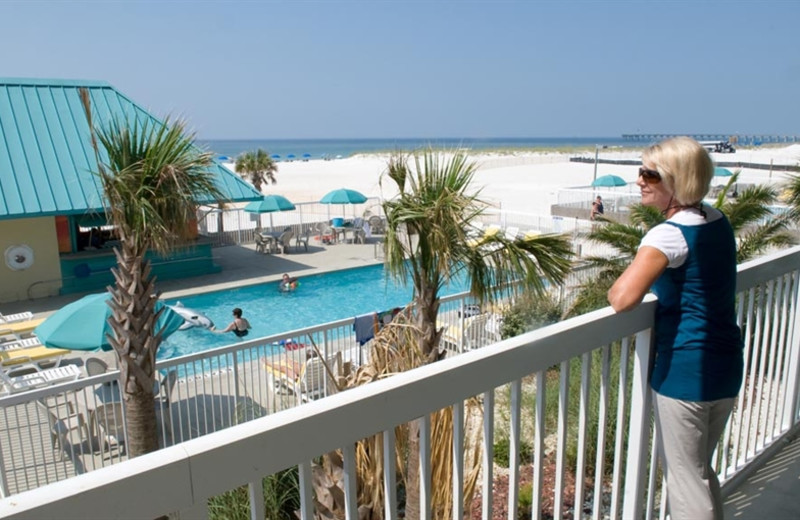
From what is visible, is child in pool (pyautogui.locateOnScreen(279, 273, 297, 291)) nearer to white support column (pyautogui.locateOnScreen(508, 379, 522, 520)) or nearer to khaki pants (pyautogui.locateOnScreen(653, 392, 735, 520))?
khaki pants (pyautogui.locateOnScreen(653, 392, 735, 520))

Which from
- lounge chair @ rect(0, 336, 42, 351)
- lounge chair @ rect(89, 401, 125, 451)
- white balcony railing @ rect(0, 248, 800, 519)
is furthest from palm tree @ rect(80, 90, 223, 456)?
lounge chair @ rect(0, 336, 42, 351)

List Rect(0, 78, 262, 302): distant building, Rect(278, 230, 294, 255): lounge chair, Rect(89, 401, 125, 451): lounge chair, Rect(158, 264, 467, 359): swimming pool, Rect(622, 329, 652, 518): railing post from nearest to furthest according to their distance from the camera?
Rect(622, 329, 652, 518): railing post → Rect(89, 401, 125, 451): lounge chair → Rect(158, 264, 467, 359): swimming pool → Rect(0, 78, 262, 302): distant building → Rect(278, 230, 294, 255): lounge chair

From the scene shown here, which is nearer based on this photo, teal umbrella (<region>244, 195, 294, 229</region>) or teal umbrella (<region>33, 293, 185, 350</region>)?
teal umbrella (<region>33, 293, 185, 350</region>)

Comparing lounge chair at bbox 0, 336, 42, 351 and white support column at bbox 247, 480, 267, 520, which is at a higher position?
white support column at bbox 247, 480, 267, 520

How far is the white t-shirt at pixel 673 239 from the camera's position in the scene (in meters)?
2.12

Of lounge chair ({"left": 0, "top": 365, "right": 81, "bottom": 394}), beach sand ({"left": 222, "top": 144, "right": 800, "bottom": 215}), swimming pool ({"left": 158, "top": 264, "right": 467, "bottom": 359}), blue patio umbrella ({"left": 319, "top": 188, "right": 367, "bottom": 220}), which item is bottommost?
swimming pool ({"left": 158, "top": 264, "right": 467, "bottom": 359})

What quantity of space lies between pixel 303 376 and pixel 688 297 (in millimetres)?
6911

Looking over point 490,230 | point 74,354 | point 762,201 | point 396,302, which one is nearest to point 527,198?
point 396,302

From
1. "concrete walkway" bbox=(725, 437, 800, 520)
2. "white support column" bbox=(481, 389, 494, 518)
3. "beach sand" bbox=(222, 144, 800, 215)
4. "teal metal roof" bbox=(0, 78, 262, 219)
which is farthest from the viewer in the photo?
"beach sand" bbox=(222, 144, 800, 215)

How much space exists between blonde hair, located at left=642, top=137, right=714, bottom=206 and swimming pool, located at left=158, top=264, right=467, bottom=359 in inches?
466

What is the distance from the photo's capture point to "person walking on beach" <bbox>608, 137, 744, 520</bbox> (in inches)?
84.5

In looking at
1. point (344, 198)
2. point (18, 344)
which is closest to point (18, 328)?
point (18, 344)

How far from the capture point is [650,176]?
2312 mm

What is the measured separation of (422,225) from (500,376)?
378 centimetres
